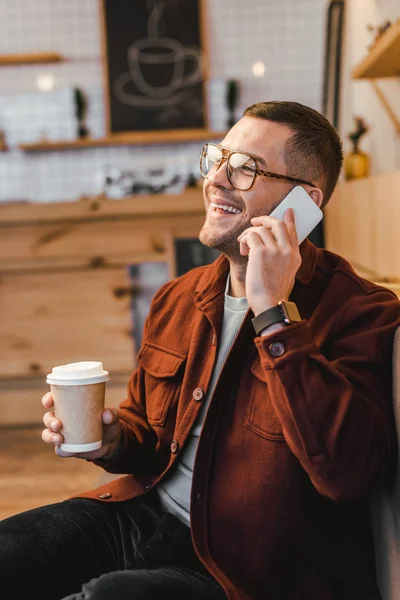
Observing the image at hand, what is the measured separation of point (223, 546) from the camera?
1258mm

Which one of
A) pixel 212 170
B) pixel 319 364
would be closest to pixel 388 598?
pixel 319 364

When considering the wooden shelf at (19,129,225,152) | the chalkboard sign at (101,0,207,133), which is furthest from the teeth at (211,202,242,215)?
the chalkboard sign at (101,0,207,133)

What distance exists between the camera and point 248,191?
1.48 metres

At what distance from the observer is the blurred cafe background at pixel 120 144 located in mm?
3730

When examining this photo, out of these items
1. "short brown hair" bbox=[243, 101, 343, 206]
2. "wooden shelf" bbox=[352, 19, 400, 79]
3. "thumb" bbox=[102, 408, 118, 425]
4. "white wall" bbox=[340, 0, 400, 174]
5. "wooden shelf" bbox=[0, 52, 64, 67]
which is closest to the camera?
"thumb" bbox=[102, 408, 118, 425]

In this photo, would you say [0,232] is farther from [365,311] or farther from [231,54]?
[365,311]

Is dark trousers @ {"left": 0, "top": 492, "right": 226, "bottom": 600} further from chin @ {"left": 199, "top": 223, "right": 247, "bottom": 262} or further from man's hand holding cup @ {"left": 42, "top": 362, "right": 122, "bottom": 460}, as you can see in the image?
chin @ {"left": 199, "top": 223, "right": 247, "bottom": 262}

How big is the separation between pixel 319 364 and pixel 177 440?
0.41 m

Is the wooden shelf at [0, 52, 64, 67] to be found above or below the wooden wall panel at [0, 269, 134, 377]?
above

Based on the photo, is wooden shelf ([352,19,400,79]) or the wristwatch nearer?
the wristwatch

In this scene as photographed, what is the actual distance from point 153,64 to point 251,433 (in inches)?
174

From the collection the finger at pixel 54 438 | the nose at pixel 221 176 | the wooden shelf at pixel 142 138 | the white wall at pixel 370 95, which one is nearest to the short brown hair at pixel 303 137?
the nose at pixel 221 176

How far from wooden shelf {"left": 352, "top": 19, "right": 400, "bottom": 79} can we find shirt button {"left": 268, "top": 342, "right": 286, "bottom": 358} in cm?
146

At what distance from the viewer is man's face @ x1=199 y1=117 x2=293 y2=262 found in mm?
1475
